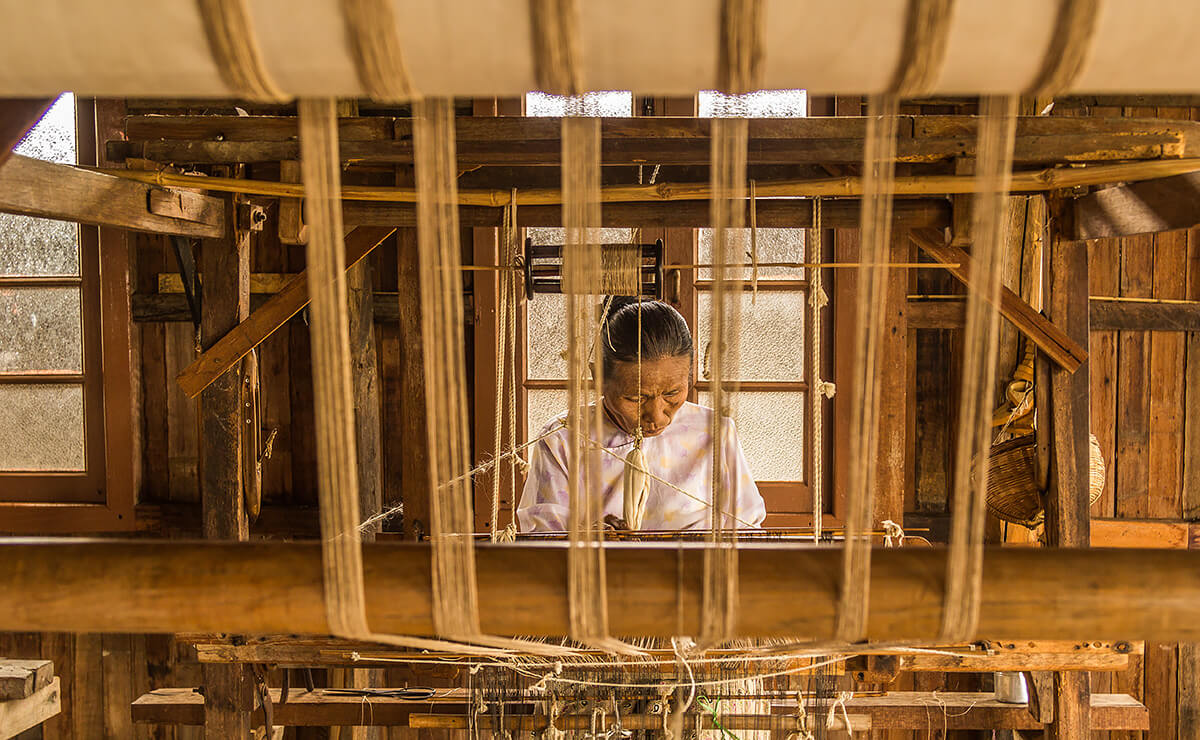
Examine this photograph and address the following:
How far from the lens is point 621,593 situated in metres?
0.83

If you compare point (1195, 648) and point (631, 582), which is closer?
point (631, 582)

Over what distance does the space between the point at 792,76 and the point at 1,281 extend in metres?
3.50

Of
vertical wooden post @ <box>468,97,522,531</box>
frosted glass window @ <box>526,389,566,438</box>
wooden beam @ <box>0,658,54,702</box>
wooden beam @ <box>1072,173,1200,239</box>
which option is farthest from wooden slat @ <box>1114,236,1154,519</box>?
wooden beam @ <box>0,658,54,702</box>

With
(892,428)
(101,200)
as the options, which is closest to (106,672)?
(101,200)

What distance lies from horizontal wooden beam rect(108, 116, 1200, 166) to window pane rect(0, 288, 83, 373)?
162 cm

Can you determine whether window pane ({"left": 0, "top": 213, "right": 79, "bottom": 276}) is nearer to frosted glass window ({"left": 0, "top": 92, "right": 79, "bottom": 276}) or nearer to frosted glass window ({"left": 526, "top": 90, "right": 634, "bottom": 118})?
frosted glass window ({"left": 0, "top": 92, "right": 79, "bottom": 276})

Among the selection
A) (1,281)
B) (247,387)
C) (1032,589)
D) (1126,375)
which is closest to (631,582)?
(1032,589)

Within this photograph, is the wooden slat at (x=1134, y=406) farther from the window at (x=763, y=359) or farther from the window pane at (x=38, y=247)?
the window pane at (x=38, y=247)

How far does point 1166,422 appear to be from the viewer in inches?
123

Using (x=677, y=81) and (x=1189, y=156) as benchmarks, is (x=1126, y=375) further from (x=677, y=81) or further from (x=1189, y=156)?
(x=677, y=81)

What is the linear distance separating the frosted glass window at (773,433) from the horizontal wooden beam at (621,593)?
2138 millimetres

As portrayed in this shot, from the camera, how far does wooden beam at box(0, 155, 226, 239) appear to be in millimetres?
1483

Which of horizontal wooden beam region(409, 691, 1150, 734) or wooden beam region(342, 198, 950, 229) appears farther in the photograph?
horizontal wooden beam region(409, 691, 1150, 734)

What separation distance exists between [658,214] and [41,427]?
2.70 m
